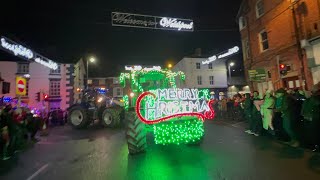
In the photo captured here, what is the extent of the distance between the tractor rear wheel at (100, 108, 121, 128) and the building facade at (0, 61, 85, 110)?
1797 cm

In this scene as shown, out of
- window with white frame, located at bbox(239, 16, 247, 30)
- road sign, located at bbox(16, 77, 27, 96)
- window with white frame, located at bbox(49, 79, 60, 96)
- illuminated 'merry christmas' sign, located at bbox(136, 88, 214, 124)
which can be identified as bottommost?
illuminated 'merry christmas' sign, located at bbox(136, 88, 214, 124)

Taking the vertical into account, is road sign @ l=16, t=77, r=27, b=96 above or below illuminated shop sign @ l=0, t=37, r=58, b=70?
below

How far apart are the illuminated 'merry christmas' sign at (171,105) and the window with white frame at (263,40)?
13.8 meters

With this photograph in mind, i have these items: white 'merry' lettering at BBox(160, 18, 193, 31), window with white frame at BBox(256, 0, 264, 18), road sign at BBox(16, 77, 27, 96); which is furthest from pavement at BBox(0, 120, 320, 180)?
window with white frame at BBox(256, 0, 264, 18)

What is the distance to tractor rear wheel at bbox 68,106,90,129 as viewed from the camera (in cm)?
1586

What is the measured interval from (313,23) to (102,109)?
46.1 ft

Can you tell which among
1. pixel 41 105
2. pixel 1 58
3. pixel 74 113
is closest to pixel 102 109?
pixel 74 113

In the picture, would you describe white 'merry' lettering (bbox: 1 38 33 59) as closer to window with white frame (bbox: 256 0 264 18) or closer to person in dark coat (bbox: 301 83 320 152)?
person in dark coat (bbox: 301 83 320 152)

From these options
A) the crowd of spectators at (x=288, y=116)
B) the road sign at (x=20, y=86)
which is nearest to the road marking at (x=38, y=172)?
the road sign at (x=20, y=86)

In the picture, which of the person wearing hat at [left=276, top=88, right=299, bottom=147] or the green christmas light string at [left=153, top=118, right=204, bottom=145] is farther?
the person wearing hat at [left=276, top=88, right=299, bottom=147]

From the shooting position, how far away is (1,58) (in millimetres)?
30469

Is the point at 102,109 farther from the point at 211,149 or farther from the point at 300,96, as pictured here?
the point at 300,96

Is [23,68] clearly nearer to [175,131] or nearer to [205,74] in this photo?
[205,74]

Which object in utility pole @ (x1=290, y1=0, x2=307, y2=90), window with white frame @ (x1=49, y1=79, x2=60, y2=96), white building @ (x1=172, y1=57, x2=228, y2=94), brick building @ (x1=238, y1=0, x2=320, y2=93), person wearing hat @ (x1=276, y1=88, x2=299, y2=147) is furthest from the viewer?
white building @ (x1=172, y1=57, x2=228, y2=94)
